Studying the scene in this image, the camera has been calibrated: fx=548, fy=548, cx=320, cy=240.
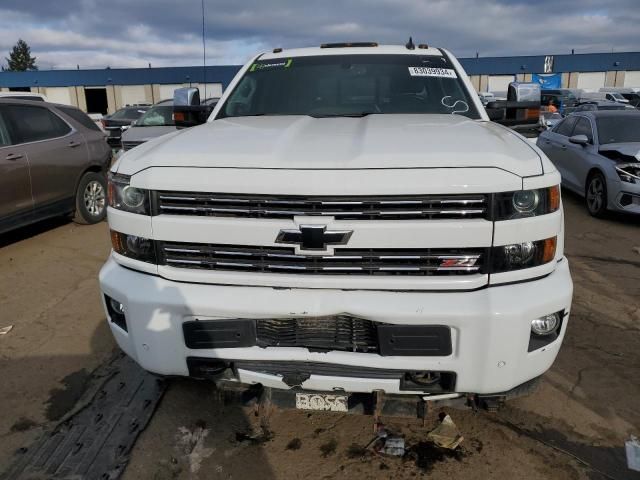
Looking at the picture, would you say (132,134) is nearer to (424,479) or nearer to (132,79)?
(424,479)

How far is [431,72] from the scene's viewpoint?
4004 mm

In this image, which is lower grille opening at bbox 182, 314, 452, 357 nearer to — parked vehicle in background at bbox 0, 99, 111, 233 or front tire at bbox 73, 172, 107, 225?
parked vehicle in background at bbox 0, 99, 111, 233

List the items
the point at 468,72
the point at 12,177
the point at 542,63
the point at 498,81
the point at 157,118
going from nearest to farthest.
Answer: the point at 12,177, the point at 157,118, the point at 468,72, the point at 542,63, the point at 498,81

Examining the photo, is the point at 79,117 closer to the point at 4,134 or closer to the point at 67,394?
the point at 4,134

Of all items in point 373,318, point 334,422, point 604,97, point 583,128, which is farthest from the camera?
point 604,97

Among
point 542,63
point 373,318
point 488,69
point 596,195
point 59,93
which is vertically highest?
point 542,63

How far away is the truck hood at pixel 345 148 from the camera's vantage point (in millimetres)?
2338

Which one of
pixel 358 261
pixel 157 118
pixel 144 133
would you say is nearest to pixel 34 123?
pixel 144 133

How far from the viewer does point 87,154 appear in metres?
7.43

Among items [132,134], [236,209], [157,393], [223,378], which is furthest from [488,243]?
[132,134]

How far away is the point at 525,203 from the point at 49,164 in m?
6.07

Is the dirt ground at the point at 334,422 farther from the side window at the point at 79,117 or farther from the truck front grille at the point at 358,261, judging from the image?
the side window at the point at 79,117

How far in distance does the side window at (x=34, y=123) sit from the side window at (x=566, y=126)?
8121mm

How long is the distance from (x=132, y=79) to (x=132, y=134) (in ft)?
157
